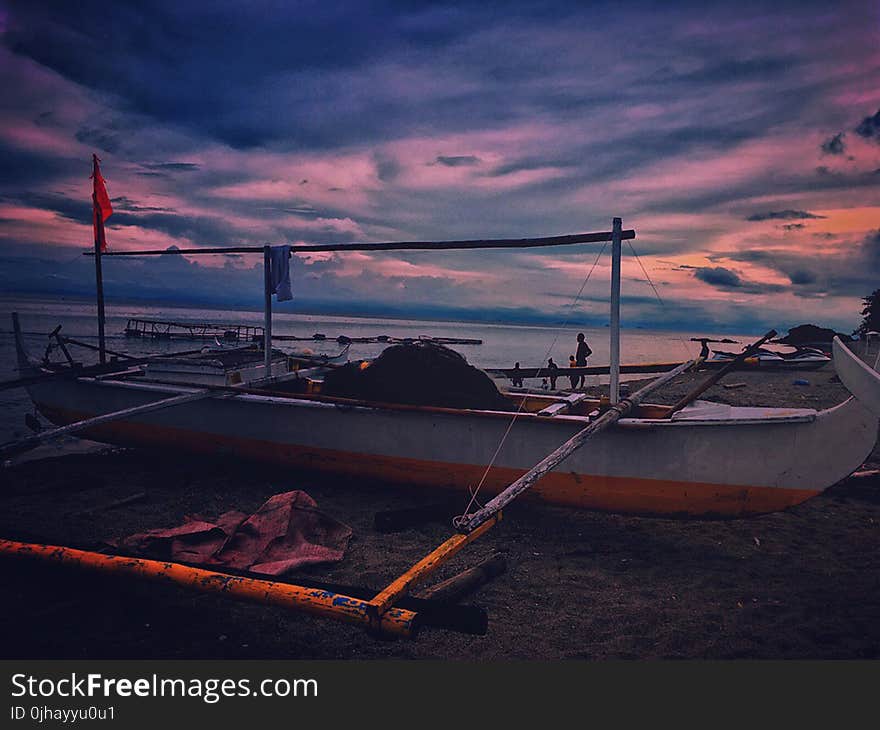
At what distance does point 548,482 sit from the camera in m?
6.35

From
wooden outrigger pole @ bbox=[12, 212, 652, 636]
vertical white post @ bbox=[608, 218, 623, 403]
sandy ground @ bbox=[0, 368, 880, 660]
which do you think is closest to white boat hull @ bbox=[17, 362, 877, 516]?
sandy ground @ bbox=[0, 368, 880, 660]

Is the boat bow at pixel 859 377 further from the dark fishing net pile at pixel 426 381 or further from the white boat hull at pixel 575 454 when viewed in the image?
the dark fishing net pile at pixel 426 381

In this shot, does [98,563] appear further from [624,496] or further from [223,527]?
[624,496]

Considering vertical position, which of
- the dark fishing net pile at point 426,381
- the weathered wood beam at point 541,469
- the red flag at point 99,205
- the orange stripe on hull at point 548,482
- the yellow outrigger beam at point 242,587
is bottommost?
the orange stripe on hull at point 548,482

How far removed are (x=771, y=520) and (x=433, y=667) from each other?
4.96m

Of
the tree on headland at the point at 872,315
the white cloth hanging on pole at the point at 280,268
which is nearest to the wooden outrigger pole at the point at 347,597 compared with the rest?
the white cloth hanging on pole at the point at 280,268

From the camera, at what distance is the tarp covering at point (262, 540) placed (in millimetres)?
5090

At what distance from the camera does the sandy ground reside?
3.88m

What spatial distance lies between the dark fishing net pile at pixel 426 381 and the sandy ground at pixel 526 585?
4.10 ft

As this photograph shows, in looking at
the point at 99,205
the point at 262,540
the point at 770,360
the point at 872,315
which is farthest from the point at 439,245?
the point at 872,315

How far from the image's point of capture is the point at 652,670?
3371 mm

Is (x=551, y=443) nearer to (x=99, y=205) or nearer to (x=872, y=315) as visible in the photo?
(x=99, y=205)

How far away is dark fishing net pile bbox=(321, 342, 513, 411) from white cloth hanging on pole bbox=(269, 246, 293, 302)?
2.05 m

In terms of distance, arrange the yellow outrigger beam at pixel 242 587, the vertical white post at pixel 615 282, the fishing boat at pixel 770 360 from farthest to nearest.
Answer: the fishing boat at pixel 770 360 < the vertical white post at pixel 615 282 < the yellow outrigger beam at pixel 242 587
